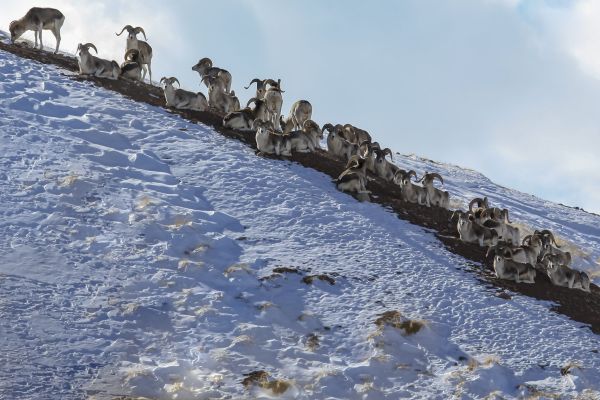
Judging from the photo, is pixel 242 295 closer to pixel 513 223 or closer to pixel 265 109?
pixel 265 109

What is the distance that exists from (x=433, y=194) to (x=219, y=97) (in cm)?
805

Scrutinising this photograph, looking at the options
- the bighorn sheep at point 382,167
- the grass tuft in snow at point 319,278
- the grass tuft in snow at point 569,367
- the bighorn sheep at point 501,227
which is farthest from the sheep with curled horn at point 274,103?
the grass tuft in snow at point 569,367

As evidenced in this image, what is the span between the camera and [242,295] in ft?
68.4

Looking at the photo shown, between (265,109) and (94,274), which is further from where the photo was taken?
(265,109)

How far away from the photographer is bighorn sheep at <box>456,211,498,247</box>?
2656 centimetres

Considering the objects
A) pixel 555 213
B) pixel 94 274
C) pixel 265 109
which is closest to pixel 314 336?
pixel 94 274

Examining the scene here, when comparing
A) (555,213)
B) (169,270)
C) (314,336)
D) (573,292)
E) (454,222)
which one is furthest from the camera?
(555,213)

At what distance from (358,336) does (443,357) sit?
1.69 meters

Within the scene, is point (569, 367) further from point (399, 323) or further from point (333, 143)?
point (333, 143)

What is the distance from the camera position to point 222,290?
20.9 metres

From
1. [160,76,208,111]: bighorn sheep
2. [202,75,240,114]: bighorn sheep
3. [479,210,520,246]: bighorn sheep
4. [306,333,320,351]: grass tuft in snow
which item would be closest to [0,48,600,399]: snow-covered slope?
[306,333,320,351]: grass tuft in snow

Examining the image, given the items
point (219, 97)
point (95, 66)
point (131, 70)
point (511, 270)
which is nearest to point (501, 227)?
point (511, 270)

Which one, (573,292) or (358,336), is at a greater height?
(573,292)

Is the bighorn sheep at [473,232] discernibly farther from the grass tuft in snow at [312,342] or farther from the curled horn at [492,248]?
the grass tuft in snow at [312,342]
